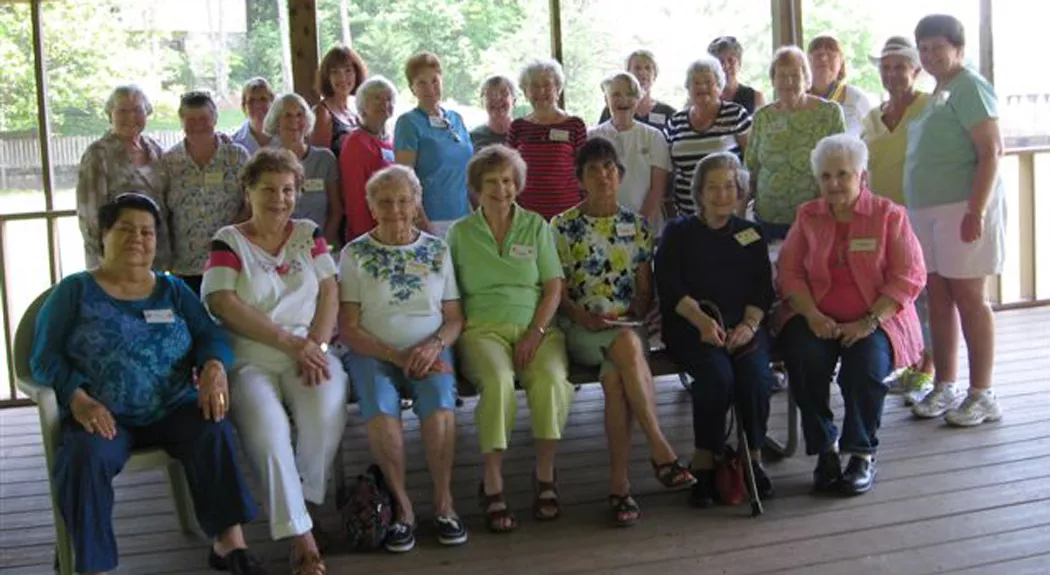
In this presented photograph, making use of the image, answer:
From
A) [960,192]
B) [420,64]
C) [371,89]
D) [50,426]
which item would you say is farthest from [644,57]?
[50,426]

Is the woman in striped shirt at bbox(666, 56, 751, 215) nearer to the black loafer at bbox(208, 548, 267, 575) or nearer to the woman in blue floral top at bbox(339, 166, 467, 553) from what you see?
the woman in blue floral top at bbox(339, 166, 467, 553)

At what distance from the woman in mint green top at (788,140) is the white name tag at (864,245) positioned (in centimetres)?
53

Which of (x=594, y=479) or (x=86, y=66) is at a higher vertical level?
(x=86, y=66)

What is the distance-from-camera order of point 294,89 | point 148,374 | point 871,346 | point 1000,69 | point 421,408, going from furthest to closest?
point 1000,69, point 294,89, point 871,346, point 421,408, point 148,374

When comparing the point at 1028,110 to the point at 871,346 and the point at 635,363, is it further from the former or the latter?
the point at 635,363

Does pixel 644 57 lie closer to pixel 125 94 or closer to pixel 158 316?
pixel 125 94

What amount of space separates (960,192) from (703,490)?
5.66 ft

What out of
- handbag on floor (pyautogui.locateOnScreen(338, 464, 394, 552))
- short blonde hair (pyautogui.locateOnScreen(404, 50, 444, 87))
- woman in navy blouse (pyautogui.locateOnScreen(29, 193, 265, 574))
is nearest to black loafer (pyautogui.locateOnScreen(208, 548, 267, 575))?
woman in navy blouse (pyautogui.locateOnScreen(29, 193, 265, 574))

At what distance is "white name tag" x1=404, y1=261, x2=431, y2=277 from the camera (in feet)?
11.2

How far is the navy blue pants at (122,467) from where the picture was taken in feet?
8.91

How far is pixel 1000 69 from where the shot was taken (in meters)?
6.51

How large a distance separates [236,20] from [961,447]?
13.8ft

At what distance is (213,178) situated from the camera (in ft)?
13.7

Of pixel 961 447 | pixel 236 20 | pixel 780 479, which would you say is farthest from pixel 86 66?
pixel 961 447
